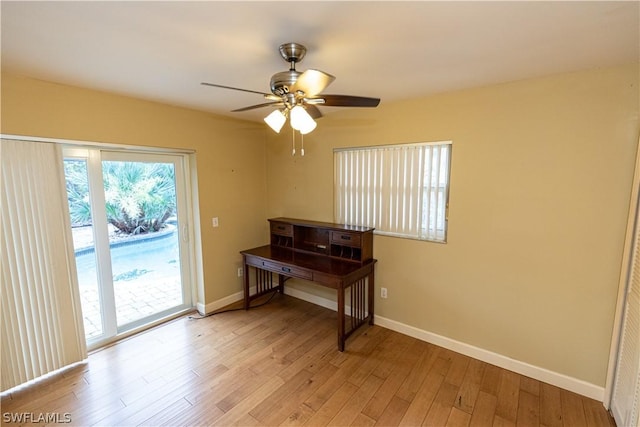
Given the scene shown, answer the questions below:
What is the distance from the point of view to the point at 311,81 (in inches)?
55.5

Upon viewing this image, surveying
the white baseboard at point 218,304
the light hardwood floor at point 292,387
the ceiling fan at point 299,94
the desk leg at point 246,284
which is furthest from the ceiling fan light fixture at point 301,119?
the white baseboard at point 218,304

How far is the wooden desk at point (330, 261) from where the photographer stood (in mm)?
2764

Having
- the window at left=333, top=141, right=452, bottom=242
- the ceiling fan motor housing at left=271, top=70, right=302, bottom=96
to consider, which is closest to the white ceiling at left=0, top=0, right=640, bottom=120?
the ceiling fan motor housing at left=271, top=70, right=302, bottom=96

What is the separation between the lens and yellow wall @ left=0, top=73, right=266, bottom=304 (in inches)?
85.0

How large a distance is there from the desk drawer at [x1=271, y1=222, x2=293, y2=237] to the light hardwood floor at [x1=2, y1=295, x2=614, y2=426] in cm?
119

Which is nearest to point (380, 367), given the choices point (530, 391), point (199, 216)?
point (530, 391)

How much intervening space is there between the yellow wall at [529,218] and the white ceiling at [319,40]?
10.9 inches

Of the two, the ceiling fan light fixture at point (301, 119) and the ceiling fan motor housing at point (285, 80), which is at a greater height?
the ceiling fan motor housing at point (285, 80)

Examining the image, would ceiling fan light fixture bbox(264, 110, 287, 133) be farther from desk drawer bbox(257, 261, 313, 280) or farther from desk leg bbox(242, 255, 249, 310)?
desk leg bbox(242, 255, 249, 310)

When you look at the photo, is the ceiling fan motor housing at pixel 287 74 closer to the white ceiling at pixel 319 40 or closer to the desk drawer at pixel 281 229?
the white ceiling at pixel 319 40

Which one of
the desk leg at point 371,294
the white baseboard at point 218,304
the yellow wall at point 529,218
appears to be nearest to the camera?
the yellow wall at point 529,218

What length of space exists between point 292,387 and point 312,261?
48.0 inches

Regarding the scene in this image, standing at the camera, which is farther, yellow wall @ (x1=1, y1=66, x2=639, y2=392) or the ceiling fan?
yellow wall @ (x1=1, y1=66, x2=639, y2=392)

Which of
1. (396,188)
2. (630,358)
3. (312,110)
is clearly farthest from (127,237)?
(630,358)
